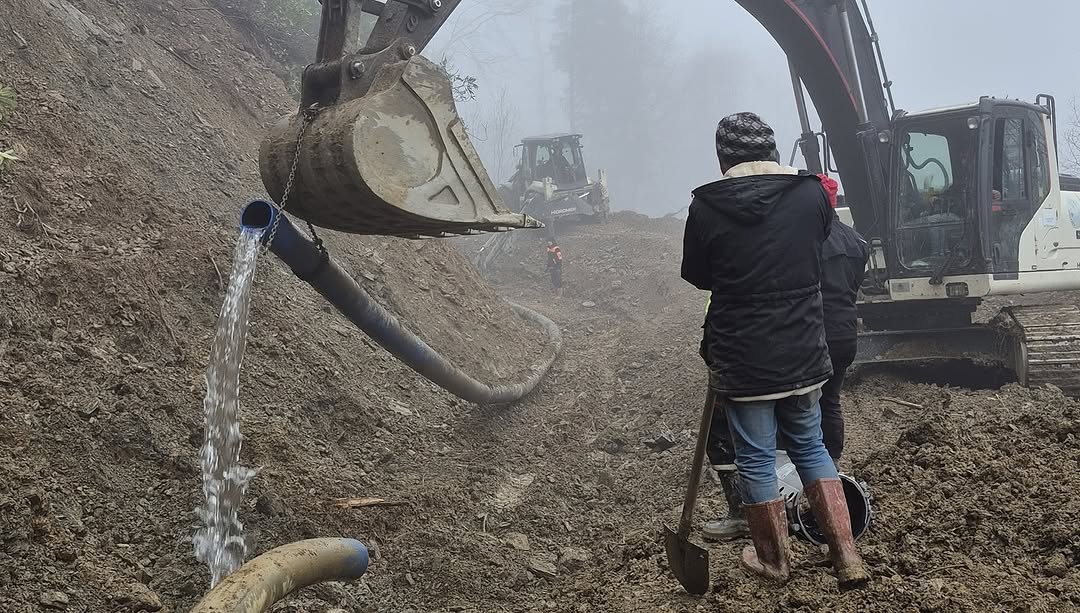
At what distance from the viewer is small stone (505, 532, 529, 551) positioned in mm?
4684

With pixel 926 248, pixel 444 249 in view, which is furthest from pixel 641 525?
pixel 444 249

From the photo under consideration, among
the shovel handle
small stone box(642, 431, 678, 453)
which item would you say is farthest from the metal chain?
small stone box(642, 431, 678, 453)

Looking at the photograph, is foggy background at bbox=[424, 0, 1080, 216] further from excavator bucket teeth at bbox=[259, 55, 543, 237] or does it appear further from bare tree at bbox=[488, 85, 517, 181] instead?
excavator bucket teeth at bbox=[259, 55, 543, 237]

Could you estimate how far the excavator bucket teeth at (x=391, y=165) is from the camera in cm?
390

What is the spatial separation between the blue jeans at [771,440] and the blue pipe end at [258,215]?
2.26 metres

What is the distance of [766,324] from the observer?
10.5 ft

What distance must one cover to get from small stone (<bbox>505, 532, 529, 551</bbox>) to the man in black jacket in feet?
5.23

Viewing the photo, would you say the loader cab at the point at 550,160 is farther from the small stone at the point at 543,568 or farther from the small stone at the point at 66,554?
the small stone at the point at 66,554

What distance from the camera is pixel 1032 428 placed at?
16.0 ft

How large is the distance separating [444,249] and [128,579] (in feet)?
24.0

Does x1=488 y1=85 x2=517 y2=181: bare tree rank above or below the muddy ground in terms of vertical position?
above

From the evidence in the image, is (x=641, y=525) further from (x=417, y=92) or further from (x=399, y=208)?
(x=417, y=92)

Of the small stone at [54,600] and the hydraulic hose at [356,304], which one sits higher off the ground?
the hydraulic hose at [356,304]

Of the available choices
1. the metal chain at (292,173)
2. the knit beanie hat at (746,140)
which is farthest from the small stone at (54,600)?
the knit beanie hat at (746,140)
